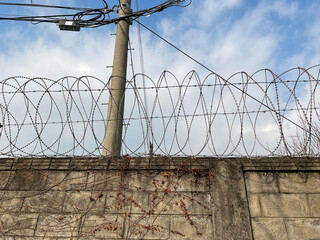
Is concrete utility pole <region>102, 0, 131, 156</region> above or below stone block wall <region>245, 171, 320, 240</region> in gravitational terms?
above

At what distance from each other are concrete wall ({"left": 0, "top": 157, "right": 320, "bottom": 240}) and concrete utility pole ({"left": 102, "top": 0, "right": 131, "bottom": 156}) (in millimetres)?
2201

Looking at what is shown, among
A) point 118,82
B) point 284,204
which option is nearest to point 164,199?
A: point 284,204

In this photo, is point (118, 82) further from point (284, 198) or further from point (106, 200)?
point (284, 198)

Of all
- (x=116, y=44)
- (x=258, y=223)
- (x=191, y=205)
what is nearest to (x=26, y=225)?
(x=191, y=205)

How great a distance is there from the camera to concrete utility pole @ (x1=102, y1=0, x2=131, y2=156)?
5938mm

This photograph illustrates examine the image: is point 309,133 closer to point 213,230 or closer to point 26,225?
point 213,230

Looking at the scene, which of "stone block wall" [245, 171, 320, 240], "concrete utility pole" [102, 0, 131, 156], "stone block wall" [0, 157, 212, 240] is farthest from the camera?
"concrete utility pole" [102, 0, 131, 156]

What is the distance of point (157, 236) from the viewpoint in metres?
3.20

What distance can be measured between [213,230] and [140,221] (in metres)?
0.98

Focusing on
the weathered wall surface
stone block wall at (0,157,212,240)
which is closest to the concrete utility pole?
stone block wall at (0,157,212,240)

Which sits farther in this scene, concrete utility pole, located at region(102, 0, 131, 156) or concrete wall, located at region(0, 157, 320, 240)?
concrete utility pole, located at region(102, 0, 131, 156)

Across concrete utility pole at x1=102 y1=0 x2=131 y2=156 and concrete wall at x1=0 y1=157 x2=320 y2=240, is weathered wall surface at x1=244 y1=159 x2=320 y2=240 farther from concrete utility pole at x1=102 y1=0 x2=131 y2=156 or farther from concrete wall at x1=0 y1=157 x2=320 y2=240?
concrete utility pole at x1=102 y1=0 x2=131 y2=156

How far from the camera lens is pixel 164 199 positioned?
3.42 m

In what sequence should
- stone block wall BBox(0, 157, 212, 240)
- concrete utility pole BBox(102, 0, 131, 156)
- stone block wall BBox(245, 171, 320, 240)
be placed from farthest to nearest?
1. concrete utility pole BBox(102, 0, 131, 156)
2. stone block wall BBox(0, 157, 212, 240)
3. stone block wall BBox(245, 171, 320, 240)
